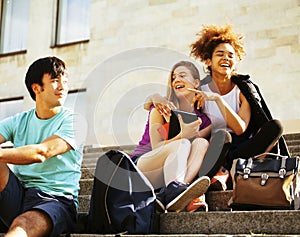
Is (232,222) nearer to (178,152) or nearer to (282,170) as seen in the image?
(282,170)

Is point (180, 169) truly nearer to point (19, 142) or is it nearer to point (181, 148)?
point (181, 148)

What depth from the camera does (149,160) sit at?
4191 mm

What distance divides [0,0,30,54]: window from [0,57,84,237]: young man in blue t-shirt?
9101 millimetres

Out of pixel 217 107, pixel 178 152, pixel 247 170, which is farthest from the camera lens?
pixel 217 107

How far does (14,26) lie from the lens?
13.2m

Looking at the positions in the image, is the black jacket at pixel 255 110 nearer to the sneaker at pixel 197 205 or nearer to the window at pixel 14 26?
the sneaker at pixel 197 205

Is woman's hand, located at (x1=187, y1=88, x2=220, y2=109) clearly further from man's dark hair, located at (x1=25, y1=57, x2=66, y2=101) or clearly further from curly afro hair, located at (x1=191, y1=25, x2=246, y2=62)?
man's dark hair, located at (x1=25, y1=57, x2=66, y2=101)

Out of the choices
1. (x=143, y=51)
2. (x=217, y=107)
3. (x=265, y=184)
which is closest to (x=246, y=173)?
(x=265, y=184)

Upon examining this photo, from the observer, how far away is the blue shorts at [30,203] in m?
3.52

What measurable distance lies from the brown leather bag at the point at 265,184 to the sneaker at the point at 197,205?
0.15 metres

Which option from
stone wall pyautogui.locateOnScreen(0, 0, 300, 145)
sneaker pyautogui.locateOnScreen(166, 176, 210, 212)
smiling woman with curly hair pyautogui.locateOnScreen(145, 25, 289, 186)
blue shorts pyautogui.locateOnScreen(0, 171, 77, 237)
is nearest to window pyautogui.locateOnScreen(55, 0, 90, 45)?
stone wall pyautogui.locateOnScreen(0, 0, 300, 145)

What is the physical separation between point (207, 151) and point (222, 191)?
→ 26 centimetres

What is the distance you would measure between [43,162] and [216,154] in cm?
111

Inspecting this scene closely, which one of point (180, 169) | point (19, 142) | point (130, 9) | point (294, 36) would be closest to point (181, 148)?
point (180, 169)
